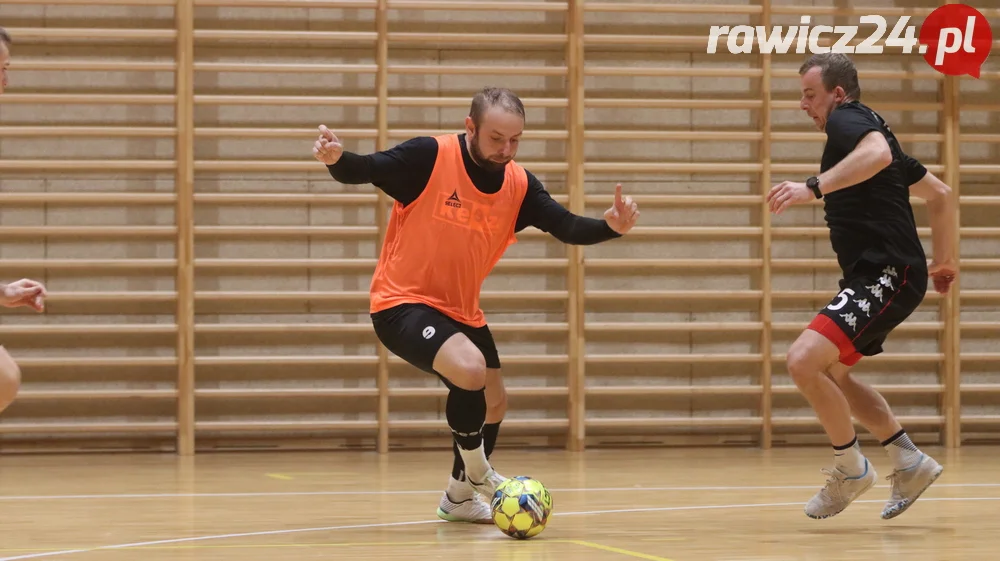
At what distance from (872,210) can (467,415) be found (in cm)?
147

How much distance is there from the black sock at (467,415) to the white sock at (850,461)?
1138mm

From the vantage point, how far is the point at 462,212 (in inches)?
165

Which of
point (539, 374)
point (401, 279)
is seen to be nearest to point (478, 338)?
point (401, 279)

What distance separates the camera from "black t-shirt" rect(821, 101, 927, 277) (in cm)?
414

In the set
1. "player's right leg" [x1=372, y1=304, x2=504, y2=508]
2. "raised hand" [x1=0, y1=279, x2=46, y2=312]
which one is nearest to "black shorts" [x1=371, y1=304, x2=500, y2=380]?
"player's right leg" [x1=372, y1=304, x2=504, y2=508]

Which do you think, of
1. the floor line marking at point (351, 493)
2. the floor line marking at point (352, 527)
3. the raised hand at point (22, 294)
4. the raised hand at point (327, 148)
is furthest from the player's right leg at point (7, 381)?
the floor line marking at point (351, 493)

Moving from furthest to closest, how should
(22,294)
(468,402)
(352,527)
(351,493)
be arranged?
(351,493) → (352,527) → (468,402) → (22,294)

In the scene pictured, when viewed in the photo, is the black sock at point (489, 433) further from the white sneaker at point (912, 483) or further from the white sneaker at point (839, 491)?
the white sneaker at point (912, 483)

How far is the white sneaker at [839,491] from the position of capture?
4.07 meters

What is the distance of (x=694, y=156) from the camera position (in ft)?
25.8

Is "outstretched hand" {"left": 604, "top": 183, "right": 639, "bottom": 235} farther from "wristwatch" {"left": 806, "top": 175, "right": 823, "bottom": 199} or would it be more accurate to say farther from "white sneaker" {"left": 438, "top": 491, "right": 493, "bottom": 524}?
"white sneaker" {"left": 438, "top": 491, "right": 493, "bottom": 524}

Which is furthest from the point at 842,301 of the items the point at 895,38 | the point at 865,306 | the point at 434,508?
the point at 895,38

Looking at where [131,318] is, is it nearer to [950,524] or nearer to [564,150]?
[564,150]

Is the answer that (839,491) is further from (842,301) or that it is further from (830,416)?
(842,301)
